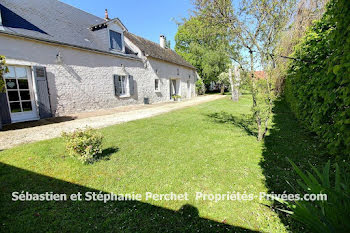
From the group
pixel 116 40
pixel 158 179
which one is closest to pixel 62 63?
pixel 116 40

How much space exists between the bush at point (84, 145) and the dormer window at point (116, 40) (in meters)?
9.69

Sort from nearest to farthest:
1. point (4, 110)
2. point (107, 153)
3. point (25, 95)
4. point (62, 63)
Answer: point (107, 153) → point (4, 110) → point (25, 95) → point (62, 63)

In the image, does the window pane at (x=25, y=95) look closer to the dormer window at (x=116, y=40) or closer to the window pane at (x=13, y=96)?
the window pane at (x=13, y=96)

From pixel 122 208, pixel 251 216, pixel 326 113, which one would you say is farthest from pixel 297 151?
pixel 122 208

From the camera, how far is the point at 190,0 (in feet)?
16.0

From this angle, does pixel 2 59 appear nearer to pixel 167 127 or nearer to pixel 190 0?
pixel 167 127

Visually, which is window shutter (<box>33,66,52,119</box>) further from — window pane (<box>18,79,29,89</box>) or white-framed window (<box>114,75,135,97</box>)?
white-framed window (<box>114,75,135,97</box>)

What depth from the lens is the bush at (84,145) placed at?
3326 mm

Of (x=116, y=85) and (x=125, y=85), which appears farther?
(x=125, y=85)

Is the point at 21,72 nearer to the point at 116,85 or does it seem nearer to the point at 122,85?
the point at 116,85

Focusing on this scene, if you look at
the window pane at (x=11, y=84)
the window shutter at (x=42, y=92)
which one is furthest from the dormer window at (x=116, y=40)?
the window pane at (x=11, y=84)

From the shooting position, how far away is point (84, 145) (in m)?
3.38

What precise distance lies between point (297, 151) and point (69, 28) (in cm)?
1215

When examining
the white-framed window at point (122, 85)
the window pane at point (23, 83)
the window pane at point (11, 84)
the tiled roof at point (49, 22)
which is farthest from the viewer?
the white-framed window at point (122, 85)
